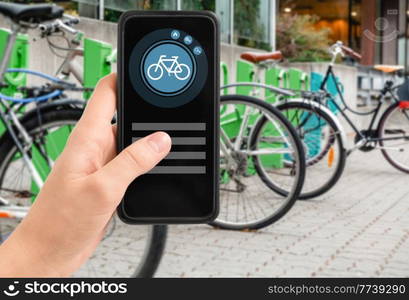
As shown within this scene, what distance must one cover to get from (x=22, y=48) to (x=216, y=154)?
73.3 inches

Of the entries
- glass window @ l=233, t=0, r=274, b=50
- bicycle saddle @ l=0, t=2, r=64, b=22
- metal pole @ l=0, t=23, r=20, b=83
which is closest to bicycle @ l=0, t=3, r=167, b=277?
metal pole @ l=0, t=23, r=20, b=83

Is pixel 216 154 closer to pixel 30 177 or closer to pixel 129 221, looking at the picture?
pixel 129 221

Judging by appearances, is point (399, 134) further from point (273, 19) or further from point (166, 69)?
point (166, 69)

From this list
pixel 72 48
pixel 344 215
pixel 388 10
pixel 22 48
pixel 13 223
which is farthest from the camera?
pixel 344 215

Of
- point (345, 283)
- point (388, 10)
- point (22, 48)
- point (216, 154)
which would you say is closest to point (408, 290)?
point (345, 283)

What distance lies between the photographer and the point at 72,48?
1.64 m

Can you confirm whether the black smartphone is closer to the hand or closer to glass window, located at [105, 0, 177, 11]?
the hand

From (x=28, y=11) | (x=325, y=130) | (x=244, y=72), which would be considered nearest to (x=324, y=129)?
(x=325, y=130)

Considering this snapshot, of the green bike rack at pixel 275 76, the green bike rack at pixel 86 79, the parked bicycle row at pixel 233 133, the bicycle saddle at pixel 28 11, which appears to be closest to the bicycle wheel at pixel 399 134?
the parked bicycle row at pixel 233 133

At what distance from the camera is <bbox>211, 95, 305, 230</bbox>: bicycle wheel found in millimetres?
2299

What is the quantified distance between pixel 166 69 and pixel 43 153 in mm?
1192

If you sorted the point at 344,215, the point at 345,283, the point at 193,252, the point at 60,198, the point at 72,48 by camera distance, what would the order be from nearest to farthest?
the point at 60,198
the point at 345,283
the point at 72,48
the point at 193,252
the point at 344,215

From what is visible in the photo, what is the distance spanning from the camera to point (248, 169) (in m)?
2.46

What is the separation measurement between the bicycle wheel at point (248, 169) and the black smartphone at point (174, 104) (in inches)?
71.7
